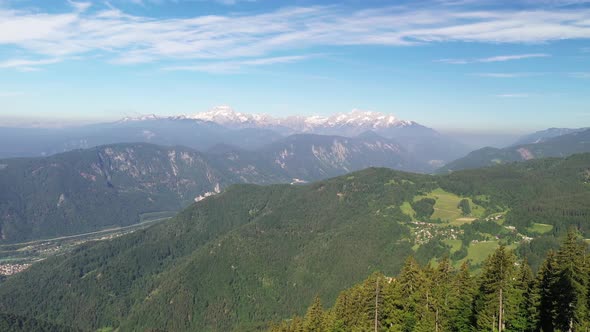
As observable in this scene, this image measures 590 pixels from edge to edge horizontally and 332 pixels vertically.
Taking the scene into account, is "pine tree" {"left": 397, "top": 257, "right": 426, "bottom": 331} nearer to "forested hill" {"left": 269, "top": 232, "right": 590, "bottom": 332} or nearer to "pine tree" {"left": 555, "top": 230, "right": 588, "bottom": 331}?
"forested hill" {"left": 269, "top": 232, "right": 590, "bottom": 332}

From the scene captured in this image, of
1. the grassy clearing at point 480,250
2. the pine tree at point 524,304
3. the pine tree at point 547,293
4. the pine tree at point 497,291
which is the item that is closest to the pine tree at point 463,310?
the pine tree at point 497,291

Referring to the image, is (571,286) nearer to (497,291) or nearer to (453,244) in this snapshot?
(497,291)

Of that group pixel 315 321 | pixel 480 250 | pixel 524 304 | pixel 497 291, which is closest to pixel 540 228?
pixel 480 250

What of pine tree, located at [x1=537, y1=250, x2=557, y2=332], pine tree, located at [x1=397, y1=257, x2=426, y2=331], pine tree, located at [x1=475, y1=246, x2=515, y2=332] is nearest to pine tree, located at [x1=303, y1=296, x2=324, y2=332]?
pine tree, located at [x1=397, y1=257, x2=426, y2=331]

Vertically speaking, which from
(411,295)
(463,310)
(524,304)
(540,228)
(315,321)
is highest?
(411,295)

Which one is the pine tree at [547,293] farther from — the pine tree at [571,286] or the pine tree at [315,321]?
the pine tree at [315,321]

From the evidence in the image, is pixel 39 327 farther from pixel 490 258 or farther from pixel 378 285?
pixel 490 258
